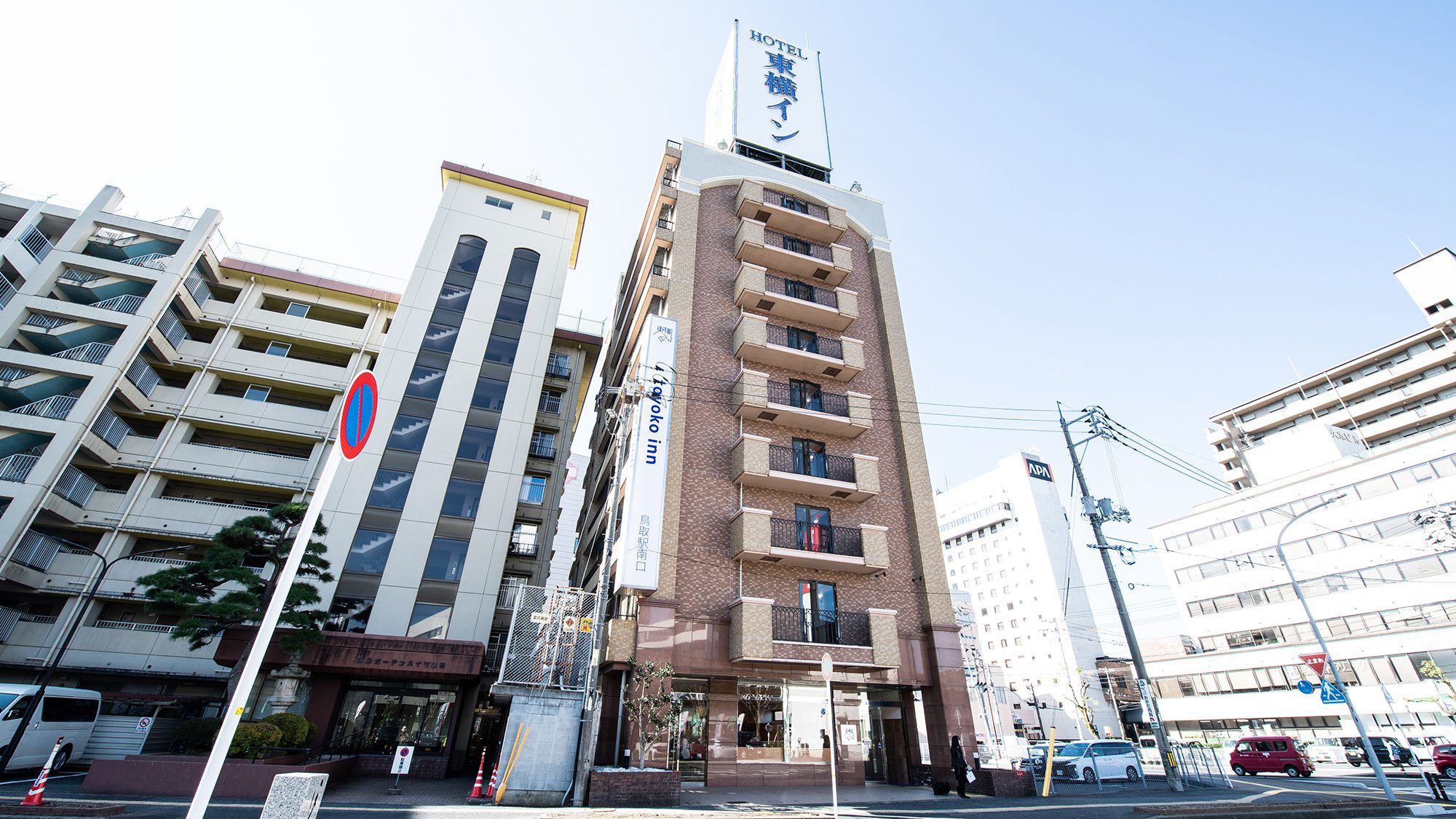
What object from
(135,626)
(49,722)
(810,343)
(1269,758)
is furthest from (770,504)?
(135,626)

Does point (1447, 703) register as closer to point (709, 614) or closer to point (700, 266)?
point (709, 614)

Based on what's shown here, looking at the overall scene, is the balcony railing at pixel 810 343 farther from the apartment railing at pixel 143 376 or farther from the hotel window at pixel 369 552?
the apartment railing at pixel 143 376

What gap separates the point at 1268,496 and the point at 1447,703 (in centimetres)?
1568

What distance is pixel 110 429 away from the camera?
26.9 meters

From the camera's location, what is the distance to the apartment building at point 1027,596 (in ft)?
247

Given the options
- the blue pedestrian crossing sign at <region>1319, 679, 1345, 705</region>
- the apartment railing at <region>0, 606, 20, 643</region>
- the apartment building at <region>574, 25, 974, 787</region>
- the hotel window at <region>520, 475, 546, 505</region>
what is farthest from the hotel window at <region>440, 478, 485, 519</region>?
the blue pedestrian crossing sign at <region>1319, 679, 1345, 705</region>

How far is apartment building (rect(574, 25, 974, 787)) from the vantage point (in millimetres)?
18438

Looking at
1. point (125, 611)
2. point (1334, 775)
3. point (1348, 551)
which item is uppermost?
point (1348, 551)

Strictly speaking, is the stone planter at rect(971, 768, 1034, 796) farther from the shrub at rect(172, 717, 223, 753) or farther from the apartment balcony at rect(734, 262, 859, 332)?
the shrub at rect(172, 717, 223, 753)

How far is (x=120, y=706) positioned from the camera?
23.3 metres

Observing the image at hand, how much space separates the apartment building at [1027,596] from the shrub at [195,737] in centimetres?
6612

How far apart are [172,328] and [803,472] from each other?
103ft

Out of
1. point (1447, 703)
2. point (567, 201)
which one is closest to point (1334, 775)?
point (1447, 703)

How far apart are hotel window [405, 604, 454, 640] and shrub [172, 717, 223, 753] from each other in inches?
238
